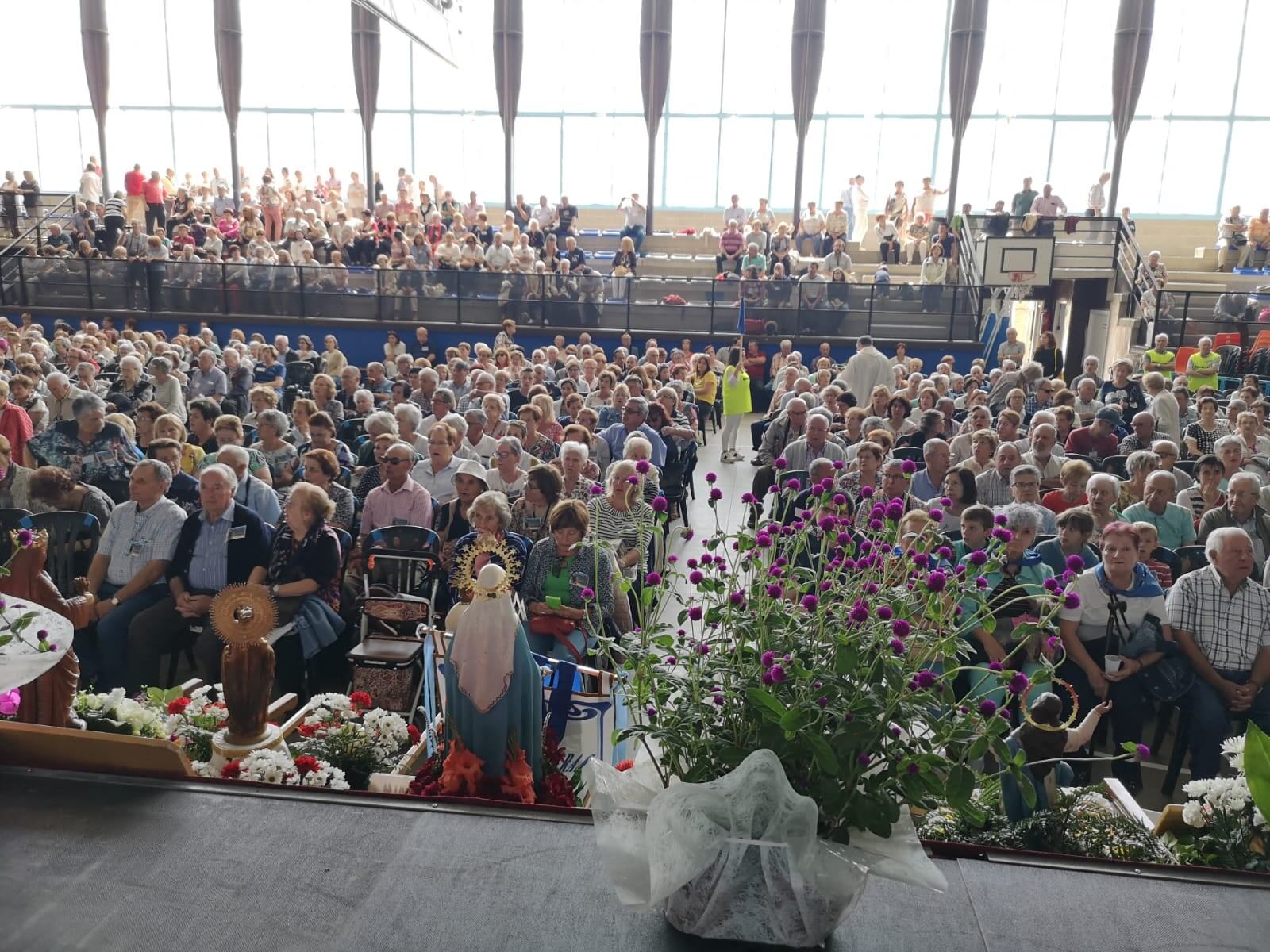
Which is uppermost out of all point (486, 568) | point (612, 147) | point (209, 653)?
point (612, 147)

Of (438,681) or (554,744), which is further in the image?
(438,681)

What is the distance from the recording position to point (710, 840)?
151cm

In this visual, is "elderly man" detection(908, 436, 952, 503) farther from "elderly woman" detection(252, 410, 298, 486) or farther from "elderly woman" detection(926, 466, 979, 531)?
"elderly woman" detection(252, 410, 298, 486)

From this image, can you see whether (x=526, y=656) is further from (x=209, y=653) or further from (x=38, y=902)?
(x=209, y=653)

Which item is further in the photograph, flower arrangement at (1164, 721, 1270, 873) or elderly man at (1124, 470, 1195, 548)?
elderly man at (1124, 470, 1195, 548)

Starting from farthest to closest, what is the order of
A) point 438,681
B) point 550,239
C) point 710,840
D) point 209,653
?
point 550,239, point 209,653, point 438,681, point 710,840

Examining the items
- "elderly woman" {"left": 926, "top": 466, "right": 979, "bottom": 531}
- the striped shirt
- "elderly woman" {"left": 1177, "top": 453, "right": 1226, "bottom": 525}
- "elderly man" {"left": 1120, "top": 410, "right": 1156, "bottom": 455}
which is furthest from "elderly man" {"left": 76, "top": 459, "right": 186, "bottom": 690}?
"elderly man" {"left": 1120, "top": 410, "right": 1156, "bottom": 455}

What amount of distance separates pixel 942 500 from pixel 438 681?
2084 mm

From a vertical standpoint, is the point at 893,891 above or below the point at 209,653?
above

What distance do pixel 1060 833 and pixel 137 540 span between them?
4.49 m

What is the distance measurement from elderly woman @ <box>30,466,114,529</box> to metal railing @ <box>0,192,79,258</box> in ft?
52.4

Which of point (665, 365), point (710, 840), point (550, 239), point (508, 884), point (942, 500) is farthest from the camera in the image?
point (550, 239)

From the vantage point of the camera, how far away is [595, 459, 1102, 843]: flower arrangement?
1.54 m

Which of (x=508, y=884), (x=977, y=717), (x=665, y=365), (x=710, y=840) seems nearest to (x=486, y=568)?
(x=508, y=884)
